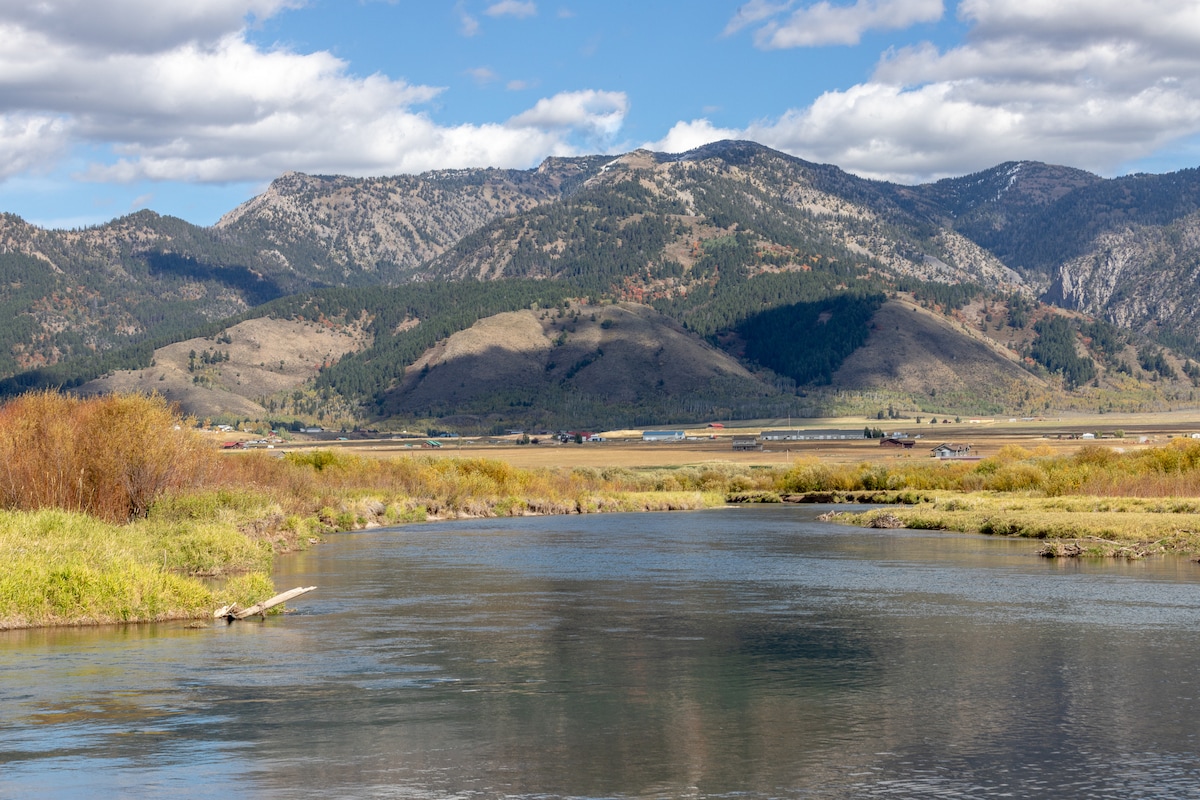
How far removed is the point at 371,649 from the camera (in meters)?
31.8

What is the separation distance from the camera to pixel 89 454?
49625 mm

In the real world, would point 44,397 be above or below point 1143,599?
above

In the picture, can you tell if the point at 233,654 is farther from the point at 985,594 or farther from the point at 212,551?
the point at 985,594

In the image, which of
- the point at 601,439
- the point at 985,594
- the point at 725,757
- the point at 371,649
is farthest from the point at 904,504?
the point at 601,439

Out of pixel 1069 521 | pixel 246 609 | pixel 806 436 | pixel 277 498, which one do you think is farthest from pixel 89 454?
pixel 806 436

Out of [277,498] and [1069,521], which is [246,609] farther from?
[1069,521]

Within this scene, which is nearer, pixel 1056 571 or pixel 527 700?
pixel 527 700

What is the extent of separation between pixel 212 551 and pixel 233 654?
15834 mm

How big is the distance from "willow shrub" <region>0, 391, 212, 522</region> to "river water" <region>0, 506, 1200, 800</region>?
27.6 feet

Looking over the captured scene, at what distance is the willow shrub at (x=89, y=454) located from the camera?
47188mm

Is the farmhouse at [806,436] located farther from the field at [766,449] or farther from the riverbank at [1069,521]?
the riverbank at [1069,521]

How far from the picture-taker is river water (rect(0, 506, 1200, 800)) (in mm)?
20359

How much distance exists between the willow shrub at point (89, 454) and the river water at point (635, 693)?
842 cm

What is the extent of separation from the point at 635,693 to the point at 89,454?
31.0m
